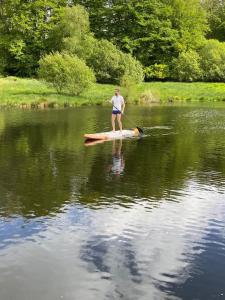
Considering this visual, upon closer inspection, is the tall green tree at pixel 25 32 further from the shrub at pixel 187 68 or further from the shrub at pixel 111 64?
the shrub at pixel 187 68

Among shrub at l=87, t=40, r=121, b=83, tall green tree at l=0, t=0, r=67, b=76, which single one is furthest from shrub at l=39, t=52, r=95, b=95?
tall green tree at l=0, t=0, r=67, b=76

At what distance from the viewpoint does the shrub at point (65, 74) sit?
165ft

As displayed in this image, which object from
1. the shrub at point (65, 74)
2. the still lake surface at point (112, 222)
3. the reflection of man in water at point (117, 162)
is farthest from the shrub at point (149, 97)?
the still lake surface at point (112, 222)

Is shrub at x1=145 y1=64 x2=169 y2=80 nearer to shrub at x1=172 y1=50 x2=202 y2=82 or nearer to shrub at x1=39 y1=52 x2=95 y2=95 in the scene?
shrub at x1=172 y1=50 x2=202 y2=82

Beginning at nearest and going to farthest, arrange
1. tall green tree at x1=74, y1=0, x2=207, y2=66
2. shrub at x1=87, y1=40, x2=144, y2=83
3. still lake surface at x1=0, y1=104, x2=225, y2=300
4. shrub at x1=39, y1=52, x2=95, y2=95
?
still lake surface at x1=0, y1=104, x2=225, y2=300 → shrub at x1=39, y1=52, x2=95, y2=95 → shrub at x1=87, y1=40, x2=144, y2=83 → tall green tree at x1=74, y1=0, x2=207, y2=66

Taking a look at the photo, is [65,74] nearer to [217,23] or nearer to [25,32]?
[25,32]

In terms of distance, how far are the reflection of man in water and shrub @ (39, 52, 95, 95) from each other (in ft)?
96.4

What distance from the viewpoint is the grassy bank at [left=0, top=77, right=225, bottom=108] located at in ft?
152

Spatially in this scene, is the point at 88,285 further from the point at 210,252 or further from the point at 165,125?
the point at 165,125

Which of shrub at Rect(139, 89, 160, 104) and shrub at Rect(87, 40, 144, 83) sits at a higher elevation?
shrub at Rect(87, 40, 144, 83)

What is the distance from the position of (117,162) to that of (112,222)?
7.53 m

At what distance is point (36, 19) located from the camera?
3127 inches

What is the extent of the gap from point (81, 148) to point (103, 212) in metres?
10.2

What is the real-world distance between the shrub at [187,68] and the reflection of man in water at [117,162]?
186 ft
